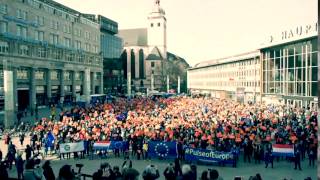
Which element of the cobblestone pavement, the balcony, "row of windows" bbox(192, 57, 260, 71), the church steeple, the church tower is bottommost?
the cobblestone pavement

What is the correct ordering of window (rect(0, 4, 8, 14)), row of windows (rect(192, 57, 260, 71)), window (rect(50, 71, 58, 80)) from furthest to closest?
1. row of windows (rect(192, 57, 260, 71))
2. window (rect(50, 71, 58, 80))
3. window (rect(0, 4, 8, 14))

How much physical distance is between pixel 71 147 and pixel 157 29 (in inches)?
5413

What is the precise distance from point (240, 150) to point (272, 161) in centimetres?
433

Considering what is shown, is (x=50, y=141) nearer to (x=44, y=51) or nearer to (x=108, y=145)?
(x=108, y=145)

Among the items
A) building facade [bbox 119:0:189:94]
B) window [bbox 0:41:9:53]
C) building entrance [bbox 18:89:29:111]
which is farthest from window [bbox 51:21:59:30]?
building facade [bbox 119:0:189:94]

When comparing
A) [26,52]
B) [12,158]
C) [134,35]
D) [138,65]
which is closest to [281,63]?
[26,52]

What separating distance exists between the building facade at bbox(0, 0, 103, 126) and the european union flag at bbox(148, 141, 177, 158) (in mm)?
23759

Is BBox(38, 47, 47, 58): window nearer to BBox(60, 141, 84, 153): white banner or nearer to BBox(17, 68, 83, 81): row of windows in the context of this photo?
BBox(17, 68, 83, 81): row of windows

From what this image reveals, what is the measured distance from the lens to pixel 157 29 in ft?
520

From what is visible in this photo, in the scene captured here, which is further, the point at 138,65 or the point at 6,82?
the point at 138,65

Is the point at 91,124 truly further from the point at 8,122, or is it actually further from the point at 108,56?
the point at 108,56

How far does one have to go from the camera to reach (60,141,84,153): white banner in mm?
24422

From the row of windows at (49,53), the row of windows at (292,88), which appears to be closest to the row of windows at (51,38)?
the row of windows at (49,53)

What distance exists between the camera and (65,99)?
77.2m
